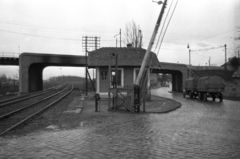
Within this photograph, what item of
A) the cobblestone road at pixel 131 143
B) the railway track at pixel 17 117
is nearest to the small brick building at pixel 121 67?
the railway track at pixel 17 117

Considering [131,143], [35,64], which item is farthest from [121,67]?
[35,64]

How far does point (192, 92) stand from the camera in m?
29.3

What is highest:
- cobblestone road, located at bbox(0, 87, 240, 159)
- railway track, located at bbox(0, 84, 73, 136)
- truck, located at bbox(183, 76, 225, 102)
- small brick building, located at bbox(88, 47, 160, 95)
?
small brick building, located at bbox(88, 47, 160, 95)

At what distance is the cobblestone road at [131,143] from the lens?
5934 millimetres

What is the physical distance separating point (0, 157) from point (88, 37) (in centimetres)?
3125

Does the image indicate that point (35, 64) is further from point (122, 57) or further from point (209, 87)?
point (209, 87)

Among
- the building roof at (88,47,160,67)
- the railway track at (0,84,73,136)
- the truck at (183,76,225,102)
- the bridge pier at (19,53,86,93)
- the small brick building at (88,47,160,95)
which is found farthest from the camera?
the bridge pier at (19,53,86,93)

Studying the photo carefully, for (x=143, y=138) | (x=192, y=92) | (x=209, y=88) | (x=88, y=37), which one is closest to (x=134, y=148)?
(x=143, y=138)

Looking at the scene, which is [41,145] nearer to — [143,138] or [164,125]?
[143,138]

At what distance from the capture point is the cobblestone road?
5.93m

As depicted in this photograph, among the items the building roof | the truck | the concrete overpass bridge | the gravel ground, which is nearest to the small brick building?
the building roof

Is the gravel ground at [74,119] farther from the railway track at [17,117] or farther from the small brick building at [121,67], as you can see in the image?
the small brick building at [121,67]

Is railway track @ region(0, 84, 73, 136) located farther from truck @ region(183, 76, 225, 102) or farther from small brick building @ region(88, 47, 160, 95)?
truck @ region(183, 76, 225, 102)

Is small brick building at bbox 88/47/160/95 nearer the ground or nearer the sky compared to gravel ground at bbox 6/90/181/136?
nearer the sky
